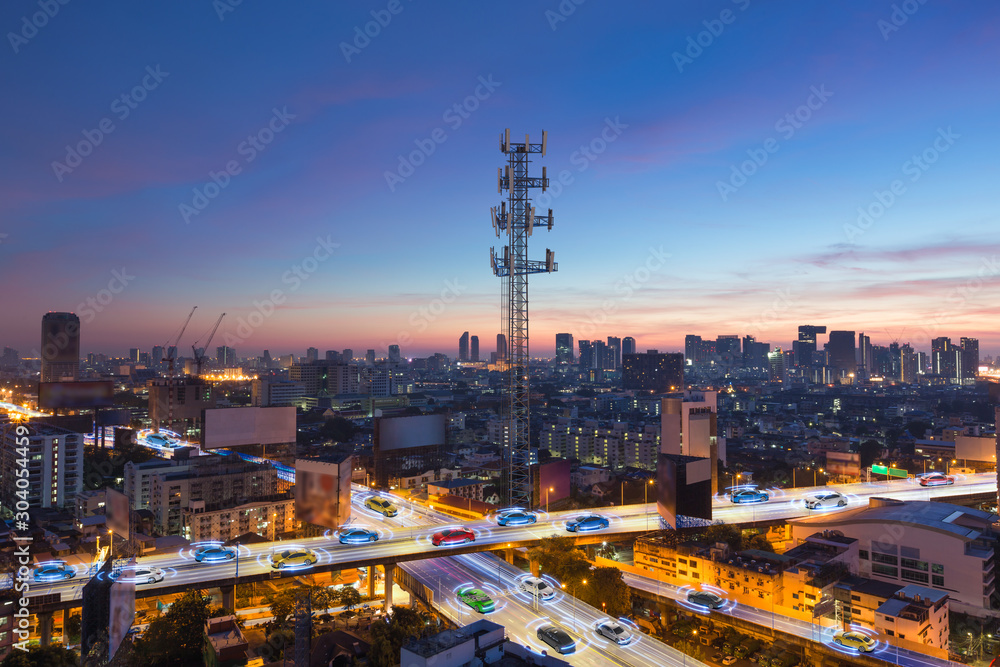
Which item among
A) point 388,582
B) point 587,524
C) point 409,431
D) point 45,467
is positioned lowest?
point 388,582

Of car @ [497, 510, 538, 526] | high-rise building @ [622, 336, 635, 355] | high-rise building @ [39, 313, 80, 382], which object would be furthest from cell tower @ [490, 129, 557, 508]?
high-rise building @ [622, 336, 635, 355]

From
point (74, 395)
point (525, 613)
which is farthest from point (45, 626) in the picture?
point (74, 395)

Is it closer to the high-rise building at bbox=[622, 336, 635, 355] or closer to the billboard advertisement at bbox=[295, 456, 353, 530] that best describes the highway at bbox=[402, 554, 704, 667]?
the billboard advertisement at bbox=[295, 456, 353, 530]

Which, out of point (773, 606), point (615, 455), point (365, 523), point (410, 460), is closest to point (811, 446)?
point (615, 455)

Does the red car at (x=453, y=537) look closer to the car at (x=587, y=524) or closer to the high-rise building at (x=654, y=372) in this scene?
the car at (x=587, y=524)

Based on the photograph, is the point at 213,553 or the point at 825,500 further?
the point at 825,500

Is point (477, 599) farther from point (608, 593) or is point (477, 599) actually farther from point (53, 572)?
point (53, 572)
